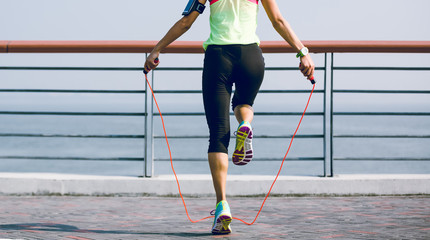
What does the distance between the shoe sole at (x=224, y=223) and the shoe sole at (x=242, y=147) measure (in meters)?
0.29

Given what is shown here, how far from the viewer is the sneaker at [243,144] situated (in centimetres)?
332

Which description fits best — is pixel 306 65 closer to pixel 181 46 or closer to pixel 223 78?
pixel 223 78

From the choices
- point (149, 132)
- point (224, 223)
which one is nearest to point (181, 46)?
point (149, 132)

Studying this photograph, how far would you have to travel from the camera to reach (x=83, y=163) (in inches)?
1641

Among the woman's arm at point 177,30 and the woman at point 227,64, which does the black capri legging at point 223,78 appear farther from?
the woman's arm at point 177,30

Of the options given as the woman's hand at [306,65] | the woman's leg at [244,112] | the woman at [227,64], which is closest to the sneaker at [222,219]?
the woman at [227,64]

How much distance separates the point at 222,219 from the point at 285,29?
1097 millimetres

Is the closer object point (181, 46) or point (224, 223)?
point (224, 223)

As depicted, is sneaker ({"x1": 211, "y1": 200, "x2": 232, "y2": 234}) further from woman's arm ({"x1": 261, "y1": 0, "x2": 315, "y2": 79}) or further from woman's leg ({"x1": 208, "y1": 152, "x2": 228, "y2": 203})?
woman's arm ({"x1": 261, "y1": 0, "x2": 315, "y2": 79})

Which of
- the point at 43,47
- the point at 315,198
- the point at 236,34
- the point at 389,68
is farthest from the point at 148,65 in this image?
the point at 389,68

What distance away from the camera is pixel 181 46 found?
188 inches

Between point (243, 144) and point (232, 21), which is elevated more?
point (232, 21)

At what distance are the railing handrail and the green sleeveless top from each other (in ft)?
4.46

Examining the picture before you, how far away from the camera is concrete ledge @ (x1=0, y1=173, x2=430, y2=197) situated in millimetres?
5020
